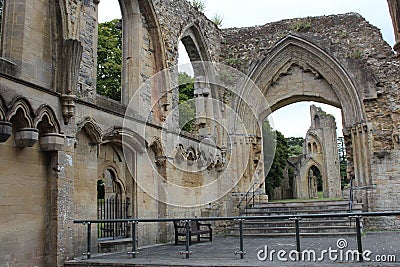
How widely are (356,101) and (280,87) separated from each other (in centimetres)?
254

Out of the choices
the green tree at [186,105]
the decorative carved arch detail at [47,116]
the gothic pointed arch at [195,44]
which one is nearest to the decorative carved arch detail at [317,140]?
the green tree at [186,105]

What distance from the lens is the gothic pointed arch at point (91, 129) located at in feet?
24.3

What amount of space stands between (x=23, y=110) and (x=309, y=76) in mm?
10408

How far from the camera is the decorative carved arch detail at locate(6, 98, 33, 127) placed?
5758mm

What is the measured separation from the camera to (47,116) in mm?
6453

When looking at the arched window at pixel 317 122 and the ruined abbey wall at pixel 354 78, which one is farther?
the arched window at pixel 317 122

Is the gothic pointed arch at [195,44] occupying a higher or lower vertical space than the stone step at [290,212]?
higher

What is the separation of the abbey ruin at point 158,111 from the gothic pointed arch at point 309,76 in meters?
0.03

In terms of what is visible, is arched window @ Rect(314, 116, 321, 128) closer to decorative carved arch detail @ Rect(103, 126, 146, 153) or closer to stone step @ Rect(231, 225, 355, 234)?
stone step @ Rect(231, 225, 355, 234)

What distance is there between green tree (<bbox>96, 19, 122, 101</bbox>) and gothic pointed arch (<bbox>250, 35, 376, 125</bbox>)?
7.32 m

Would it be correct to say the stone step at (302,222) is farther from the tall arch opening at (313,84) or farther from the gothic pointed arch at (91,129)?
the gothic pointed arch at (91,129)

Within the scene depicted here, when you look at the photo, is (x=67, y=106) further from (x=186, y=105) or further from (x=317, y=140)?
(x=317, y=140)

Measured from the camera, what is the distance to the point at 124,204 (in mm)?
9078

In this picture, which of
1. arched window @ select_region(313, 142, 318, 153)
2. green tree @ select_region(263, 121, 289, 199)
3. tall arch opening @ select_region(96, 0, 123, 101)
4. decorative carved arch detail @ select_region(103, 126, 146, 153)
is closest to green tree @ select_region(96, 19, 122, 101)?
tall arch opening @ select_region(96, 0, 123, 101)
